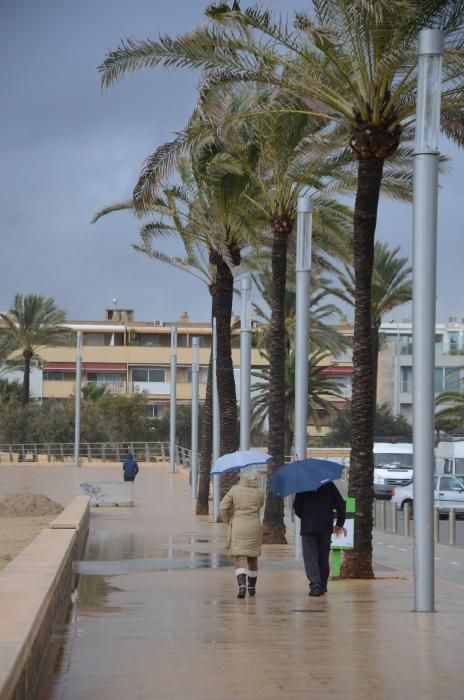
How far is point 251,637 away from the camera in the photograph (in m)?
11.8

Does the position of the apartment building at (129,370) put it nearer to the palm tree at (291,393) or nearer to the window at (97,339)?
the window at (97,339)

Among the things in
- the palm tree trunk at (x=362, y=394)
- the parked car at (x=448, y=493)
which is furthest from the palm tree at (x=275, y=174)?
the parked car at (x=448, y=493)

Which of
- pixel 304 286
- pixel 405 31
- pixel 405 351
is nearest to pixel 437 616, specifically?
pixel 405 31

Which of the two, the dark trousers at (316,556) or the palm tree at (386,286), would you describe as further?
the palm tree at (386,286)

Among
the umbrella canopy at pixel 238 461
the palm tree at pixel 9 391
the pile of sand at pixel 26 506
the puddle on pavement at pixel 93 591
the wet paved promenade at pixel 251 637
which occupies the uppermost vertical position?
the palm tree at pixel 9 391

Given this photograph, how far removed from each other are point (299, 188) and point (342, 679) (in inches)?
698

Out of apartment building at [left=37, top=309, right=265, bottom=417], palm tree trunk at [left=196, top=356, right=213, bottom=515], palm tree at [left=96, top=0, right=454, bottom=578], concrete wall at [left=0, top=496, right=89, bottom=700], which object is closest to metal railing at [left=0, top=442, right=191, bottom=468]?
apartment building at [left=37, top=309, right=265, bottom=417]

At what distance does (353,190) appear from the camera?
2923 centimetres

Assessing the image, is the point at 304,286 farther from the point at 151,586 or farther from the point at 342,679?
the point at 342,679

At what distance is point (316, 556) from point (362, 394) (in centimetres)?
343

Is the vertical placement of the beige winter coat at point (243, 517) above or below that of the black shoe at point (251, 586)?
above

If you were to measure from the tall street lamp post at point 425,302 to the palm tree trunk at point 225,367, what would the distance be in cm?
1736

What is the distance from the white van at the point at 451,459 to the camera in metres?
49.4

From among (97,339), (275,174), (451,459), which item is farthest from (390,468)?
(97,339)
